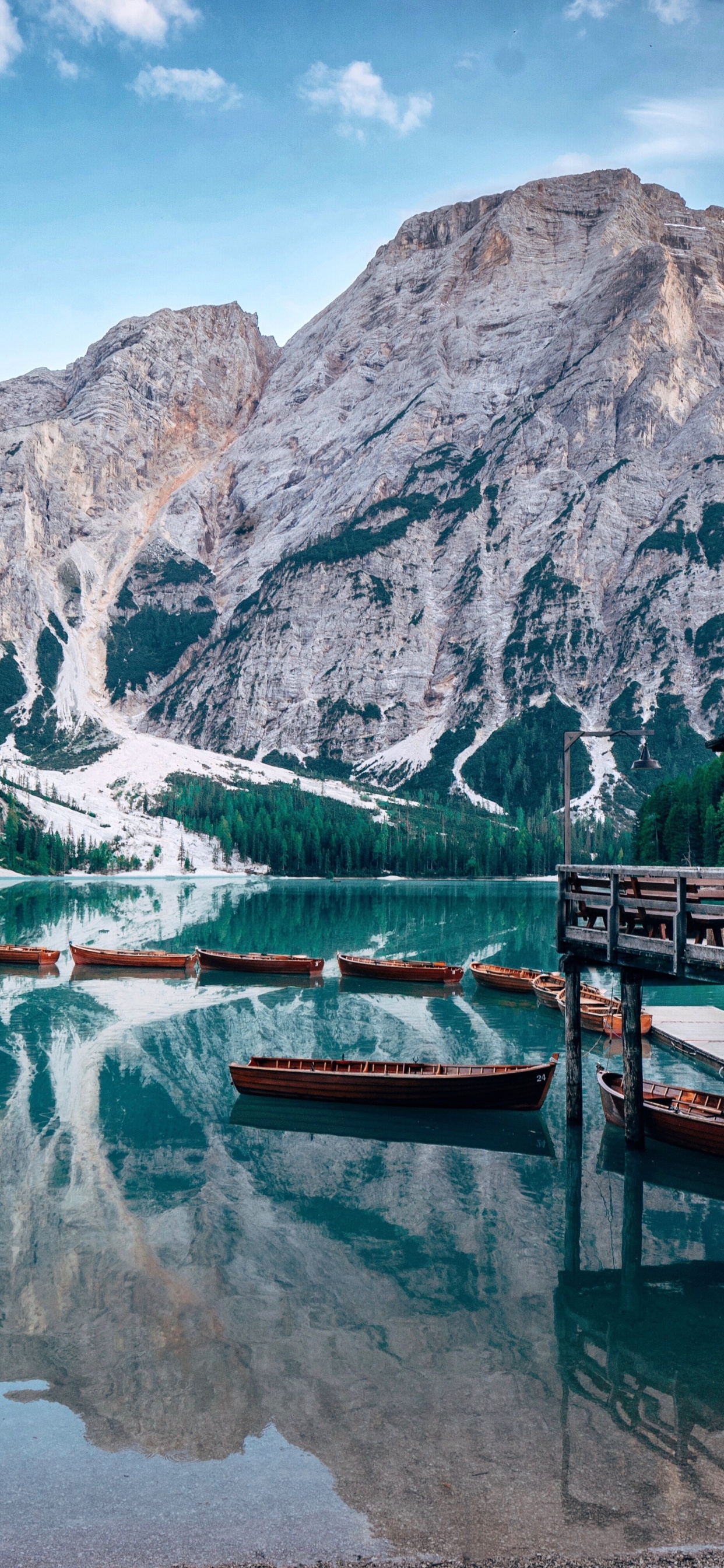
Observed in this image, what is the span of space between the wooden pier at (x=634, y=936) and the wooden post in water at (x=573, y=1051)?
1.1 inches

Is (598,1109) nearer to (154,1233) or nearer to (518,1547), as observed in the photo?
A: (154,1233)

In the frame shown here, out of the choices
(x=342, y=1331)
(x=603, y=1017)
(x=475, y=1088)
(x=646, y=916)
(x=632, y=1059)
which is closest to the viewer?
(x=342, y=1331)

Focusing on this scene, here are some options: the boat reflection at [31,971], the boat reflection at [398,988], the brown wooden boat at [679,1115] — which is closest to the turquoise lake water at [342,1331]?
the brown wooden boat at [679,1115]

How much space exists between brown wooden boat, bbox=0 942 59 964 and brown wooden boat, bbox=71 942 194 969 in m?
1.85

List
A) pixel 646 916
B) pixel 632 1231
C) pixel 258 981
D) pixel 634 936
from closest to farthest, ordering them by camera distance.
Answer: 1. pixel 632 1231
2. pixel 634 936
3. pixel 646 916
4. pixel 258 981

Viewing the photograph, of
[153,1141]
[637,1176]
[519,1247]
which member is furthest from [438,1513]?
[153,1141]

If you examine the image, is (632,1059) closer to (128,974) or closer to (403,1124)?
(403,1124)

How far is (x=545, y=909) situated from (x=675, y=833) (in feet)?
73.7

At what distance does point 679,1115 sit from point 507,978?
116ft

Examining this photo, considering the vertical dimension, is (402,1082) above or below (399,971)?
above

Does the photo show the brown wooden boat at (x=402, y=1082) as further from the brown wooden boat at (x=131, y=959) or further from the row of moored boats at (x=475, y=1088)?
the brown wooden boat at (x=131, y=959)

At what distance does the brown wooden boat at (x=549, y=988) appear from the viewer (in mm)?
56219

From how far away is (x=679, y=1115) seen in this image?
28.2 metres

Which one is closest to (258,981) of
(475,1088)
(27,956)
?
(27,956)
